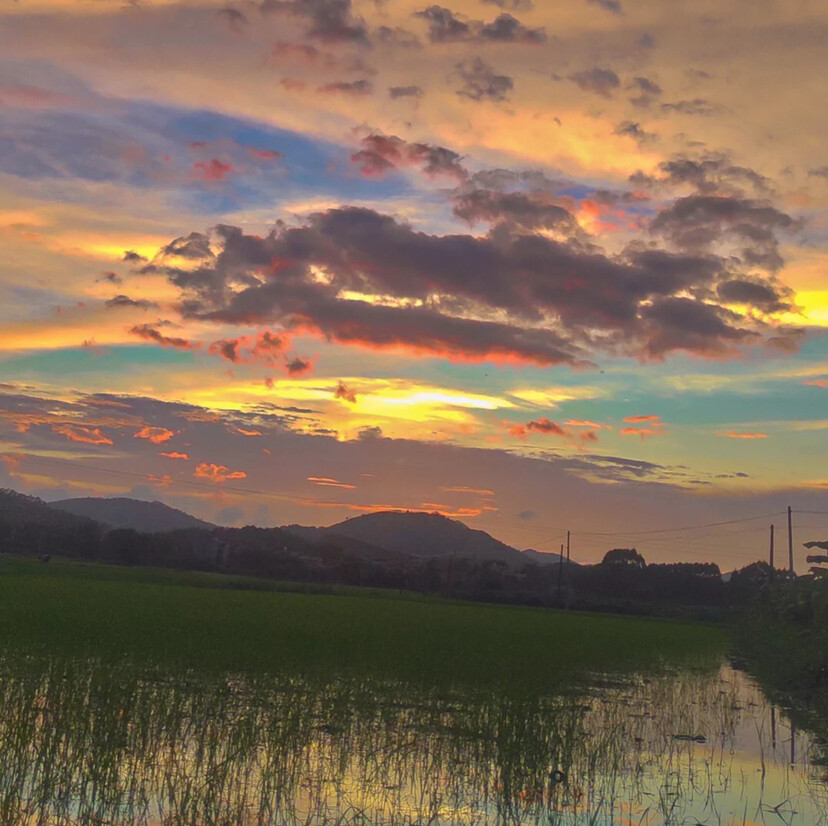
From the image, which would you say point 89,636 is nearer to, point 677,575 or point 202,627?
point 202,627

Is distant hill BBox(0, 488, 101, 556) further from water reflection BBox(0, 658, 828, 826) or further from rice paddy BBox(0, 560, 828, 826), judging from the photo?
water reflection BBox(0, 658, 828, 826)

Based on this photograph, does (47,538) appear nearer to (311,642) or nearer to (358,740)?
(311,642)

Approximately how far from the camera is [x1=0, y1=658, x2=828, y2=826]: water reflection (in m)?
9.05

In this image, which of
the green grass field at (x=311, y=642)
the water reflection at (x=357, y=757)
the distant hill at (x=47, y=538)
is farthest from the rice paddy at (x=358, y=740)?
the distant hill at (x=47, y=538)

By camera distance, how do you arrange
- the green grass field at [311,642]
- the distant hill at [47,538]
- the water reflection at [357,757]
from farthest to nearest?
the distant hill at [47,538], the green grass field at [311,642], the water reflection at [357,757]

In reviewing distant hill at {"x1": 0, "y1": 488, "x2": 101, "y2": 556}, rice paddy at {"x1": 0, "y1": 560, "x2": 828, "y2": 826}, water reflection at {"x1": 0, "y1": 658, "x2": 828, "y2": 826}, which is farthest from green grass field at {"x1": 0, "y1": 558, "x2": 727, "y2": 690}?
distant hill at {"x1": 0, "y1": 488, "x2": 101, "y2": 556}

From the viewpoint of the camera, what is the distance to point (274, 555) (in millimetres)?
115312

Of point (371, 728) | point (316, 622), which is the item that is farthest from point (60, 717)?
point (316, 622)

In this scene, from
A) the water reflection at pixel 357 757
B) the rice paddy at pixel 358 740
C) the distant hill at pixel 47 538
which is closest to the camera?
the water reflection at pixel 357 757

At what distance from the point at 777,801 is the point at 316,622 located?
23.8 meters

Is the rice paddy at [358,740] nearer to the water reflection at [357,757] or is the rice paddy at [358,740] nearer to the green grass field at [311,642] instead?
the water reflection at [357,757]

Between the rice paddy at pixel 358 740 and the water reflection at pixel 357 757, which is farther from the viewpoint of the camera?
the rice paddy at pixel 358 740

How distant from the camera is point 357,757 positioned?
1142 cm

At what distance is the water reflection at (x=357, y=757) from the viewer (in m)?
9.05
